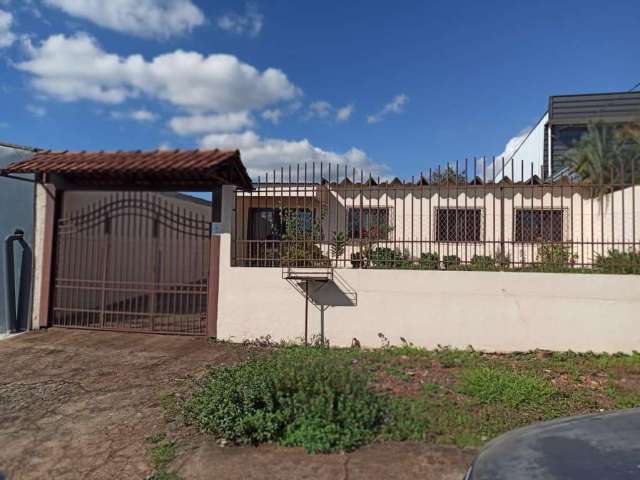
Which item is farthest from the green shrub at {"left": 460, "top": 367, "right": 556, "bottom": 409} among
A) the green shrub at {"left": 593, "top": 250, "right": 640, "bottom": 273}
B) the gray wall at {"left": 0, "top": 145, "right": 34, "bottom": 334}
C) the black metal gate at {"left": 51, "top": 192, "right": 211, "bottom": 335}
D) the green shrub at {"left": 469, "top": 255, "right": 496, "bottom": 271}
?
the gray wall at {"left": 0, "top": 145, "right": 34, "bottom": 334}

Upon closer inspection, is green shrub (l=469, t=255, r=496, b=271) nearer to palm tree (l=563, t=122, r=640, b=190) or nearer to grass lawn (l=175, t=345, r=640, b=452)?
grass lawn (l=175, t=345, r=640, b=452)

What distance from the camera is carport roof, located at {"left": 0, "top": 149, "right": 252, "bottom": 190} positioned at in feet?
20.5

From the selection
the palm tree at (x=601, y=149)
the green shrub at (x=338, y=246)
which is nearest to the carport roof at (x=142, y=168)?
the green shrub at (x=338, y=246)

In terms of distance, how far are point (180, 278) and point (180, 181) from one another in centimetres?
166

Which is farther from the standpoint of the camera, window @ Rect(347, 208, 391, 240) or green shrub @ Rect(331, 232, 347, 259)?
green shrub @ Rect(331, 232, 347, 259)

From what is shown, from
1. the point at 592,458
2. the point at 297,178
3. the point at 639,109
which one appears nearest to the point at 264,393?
the point at 592,458

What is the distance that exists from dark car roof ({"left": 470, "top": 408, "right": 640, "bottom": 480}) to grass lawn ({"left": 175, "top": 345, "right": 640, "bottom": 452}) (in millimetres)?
1305

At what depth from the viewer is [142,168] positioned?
628 centimetres

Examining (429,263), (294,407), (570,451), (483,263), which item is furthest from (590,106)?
(570,451)

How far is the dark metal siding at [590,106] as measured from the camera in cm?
1483

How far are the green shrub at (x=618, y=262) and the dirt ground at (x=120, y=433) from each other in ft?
13.1

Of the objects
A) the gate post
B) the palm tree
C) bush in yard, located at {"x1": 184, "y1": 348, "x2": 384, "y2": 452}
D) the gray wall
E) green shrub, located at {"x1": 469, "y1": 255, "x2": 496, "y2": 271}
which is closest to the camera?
bush in yard, located at {"x1": 184, "y1": 348, "x2": 384, "y2": 452}

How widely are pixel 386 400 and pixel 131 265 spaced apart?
526cm

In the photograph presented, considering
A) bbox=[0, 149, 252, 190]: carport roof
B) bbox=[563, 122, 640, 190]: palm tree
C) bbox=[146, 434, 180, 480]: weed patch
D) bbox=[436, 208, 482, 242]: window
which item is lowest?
bbox=[146, 434, 180, 480]: weed patch
